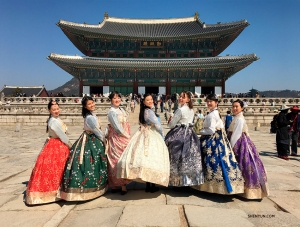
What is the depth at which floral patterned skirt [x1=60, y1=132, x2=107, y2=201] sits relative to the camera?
3.53m

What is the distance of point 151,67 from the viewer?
26078 millimetres

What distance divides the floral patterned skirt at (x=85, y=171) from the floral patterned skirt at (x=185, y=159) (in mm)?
1153

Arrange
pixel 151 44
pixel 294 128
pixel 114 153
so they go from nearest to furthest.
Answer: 1. pixel 114 153
2. pixel 294 128
3. pixel 151 44

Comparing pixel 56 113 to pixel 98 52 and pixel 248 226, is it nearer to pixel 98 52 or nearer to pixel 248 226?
pixel 248 226

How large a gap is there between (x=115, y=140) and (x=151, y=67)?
22.9 m

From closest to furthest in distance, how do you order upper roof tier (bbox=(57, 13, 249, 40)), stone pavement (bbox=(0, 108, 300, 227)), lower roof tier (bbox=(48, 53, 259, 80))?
1. stone pavement (bbox=(0, 108, 300, 227))
2. lower roof tier (bbox=(48, 53, 259, 80))
3. upper roof tier (bbox=(57, 13, 249, 40))

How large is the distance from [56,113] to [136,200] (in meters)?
2.01

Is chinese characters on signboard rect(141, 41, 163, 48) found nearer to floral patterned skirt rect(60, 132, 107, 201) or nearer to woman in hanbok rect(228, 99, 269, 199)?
woman in hanbok rect(228, 99, 269, 199)

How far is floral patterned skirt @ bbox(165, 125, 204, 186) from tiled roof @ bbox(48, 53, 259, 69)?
22.8m

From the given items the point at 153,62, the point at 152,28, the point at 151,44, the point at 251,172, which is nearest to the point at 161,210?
the point at 251,172

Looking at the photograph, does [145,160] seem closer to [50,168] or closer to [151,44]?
Result: [50,168]

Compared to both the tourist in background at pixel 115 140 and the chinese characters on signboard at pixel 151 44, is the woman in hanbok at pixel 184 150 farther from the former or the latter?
the chinese characters on signboard at pixel 151 44

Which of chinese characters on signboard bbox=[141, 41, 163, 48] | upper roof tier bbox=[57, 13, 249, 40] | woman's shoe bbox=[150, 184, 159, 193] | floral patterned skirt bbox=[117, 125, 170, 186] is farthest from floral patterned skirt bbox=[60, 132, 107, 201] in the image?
chinese characters on signboard bbox=[141, 41, 163, 48]

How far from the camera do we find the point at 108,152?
3.90m
